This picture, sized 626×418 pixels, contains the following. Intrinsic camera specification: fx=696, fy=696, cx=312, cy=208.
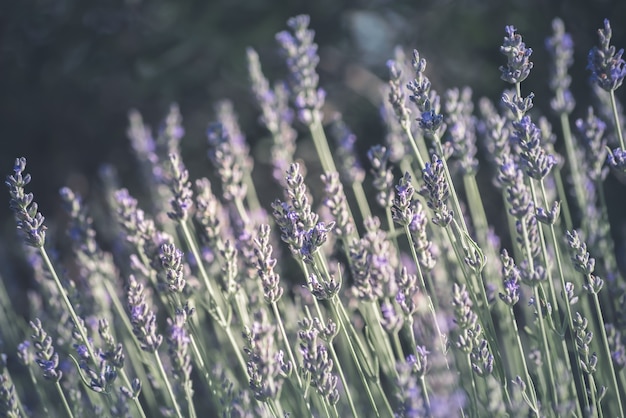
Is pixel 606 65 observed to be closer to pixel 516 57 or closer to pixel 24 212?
pixel 516 57

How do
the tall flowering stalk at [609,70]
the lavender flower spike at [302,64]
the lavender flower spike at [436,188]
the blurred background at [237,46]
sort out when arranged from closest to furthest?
1. the lavender flower spike at [436,188]
2. the tall flowering stalk at [609,70]
3. the lavender flower spike at [302,64]
4. the blurred background at [237,46]

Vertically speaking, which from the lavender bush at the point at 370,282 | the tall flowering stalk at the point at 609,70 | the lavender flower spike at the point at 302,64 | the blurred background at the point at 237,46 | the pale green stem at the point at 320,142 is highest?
the blurred background at the point at 237,46

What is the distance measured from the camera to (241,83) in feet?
12.1

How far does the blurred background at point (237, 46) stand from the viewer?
11.2ft

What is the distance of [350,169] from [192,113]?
96.6 inches

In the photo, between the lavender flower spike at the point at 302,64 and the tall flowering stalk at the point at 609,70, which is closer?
the tall flowering stalk at the point at 609,70

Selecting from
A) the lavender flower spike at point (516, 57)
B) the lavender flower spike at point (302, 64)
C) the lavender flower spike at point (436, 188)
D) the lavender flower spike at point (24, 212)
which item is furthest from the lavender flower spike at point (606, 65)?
the lavender flower spike at point (24, 212)

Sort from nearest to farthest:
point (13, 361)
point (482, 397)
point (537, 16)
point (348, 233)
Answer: point (348, 233), point (482, 397), point (13, 361), point (537, 16)

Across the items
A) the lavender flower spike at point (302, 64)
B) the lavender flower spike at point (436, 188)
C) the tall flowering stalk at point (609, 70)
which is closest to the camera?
the lavender flower spike at point (436, 188)

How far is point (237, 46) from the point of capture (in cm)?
342

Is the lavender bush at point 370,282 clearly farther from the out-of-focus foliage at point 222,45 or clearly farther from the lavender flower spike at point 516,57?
the out-of-focus foliage at point 222,45

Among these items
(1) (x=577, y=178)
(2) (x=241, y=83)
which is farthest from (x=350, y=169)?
(2) (x=241, y=83)

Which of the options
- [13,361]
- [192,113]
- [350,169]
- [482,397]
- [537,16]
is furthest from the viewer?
[192,113]

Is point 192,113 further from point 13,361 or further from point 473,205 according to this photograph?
point 473,205
